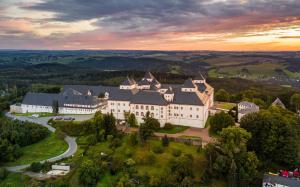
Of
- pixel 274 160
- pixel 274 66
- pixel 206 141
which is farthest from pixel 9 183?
pixel 274 66

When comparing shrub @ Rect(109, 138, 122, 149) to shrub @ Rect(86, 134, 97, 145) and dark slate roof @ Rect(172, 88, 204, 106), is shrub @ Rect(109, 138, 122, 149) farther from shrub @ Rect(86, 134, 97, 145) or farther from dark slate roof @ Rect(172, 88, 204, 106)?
dark slate roof @ Rect(172, 88, 204, 106)

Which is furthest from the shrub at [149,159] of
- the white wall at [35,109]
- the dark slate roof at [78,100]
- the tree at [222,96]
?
the tree at [222,96]

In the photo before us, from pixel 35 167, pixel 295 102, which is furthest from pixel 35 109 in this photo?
pixel 295 102

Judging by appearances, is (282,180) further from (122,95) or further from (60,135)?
(60,135)

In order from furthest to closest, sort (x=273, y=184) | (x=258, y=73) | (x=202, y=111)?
(x=258, y=73)
(x=202, y=111)
(x=273, y=184)

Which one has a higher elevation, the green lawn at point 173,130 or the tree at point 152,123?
the tree at point 152,123

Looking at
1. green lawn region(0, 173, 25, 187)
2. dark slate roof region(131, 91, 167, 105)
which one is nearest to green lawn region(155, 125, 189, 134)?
dark slate roof region(131, 91, 167, 105)

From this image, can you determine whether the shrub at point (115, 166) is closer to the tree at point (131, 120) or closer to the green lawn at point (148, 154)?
the green lawn at point (148, 154)

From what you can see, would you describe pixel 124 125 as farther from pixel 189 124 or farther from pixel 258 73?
pixel 258 73
